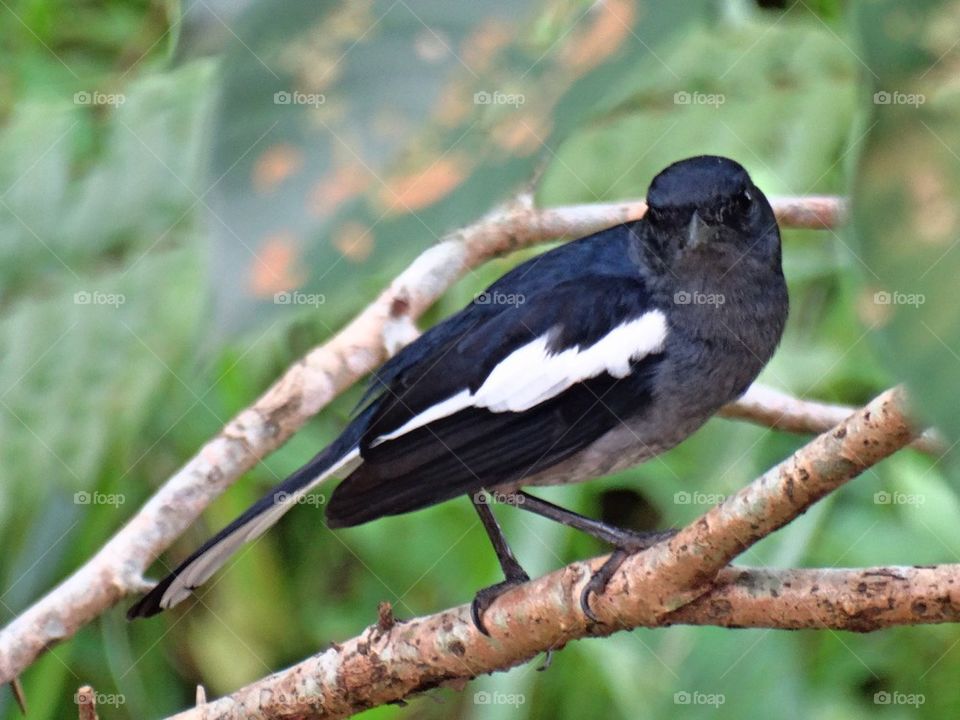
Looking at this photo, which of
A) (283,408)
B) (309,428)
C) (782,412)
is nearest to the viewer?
(283,408)

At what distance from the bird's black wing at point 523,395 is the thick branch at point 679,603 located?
0.22 meters

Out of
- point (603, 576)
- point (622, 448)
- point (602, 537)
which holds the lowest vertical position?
point (603, 576)

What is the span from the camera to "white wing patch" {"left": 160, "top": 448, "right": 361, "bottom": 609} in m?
1.89

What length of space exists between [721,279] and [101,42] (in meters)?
2.28

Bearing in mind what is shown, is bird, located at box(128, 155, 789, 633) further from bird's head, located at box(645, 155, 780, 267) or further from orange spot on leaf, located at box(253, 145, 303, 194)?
orange spot on leaf, located at box(253, 145, 303, 194)

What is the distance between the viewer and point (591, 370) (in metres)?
1.86

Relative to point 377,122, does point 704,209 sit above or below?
above

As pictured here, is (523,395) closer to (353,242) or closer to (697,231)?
(697,231)

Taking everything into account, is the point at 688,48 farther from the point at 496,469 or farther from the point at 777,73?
the point at 496,469

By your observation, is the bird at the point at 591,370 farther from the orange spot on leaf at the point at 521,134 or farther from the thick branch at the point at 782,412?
the orange spot on leaf at the point at 521,134

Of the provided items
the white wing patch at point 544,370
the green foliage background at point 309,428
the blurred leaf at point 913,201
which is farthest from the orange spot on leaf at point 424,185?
the white wing patch at point 544,370

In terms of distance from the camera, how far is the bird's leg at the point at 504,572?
5.71 ft

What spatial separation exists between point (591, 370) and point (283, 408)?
0.62 m

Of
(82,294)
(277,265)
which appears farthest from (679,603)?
(277,265)
